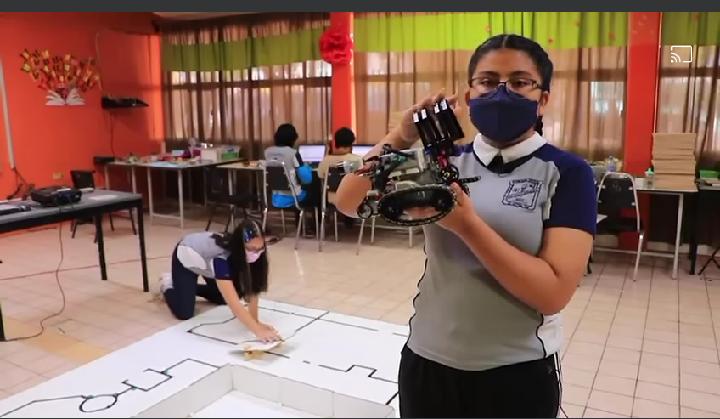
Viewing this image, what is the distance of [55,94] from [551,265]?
22.5ft

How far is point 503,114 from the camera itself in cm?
100

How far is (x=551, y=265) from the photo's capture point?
2.98 feet

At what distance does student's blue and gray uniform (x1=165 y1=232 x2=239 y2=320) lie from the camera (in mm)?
3170

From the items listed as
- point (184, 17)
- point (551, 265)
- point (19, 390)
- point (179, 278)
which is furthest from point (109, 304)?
point (184, 17)

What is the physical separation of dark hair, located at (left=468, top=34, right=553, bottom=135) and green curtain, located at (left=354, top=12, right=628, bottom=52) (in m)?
3.74

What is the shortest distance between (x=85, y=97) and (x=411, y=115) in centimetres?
678

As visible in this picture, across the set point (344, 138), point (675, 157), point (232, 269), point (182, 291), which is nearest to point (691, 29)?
point (675, 157)

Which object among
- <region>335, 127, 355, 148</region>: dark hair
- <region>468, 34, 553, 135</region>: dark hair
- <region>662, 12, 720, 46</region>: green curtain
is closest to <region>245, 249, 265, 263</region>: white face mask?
<region>468, 34, 553, 135</region>: dark hair

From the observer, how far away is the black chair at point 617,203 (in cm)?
418

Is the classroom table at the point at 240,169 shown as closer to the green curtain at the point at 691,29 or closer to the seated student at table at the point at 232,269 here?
the seated student at table at the point at 232,269

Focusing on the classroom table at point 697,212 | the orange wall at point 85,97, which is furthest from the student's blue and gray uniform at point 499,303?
the orange wall at point 85,97

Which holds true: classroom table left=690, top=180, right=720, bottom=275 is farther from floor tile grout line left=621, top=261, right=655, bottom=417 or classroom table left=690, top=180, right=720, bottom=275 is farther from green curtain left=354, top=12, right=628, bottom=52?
green curtain left=354, top=12, right=628, bottom=52

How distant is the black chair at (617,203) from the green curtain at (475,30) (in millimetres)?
1323

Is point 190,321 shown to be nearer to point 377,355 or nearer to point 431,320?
point 377,355
